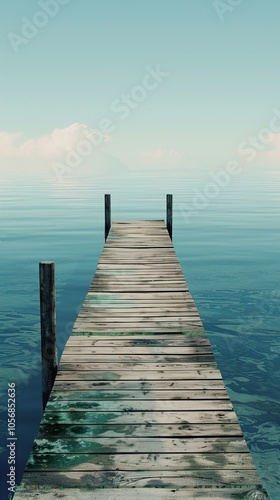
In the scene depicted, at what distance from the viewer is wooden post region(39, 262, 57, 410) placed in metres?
5.38

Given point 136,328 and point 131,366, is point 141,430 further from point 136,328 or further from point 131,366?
point 136,328

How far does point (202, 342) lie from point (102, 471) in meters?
2.79

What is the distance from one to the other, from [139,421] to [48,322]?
6.35 ft

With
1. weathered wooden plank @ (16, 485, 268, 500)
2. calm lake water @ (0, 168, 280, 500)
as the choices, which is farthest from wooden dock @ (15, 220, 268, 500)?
calm lake water @ (0, 168, 280, 500)

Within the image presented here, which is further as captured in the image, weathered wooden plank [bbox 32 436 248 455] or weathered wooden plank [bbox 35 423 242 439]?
weathered wooden plank [bbox 35 423 242 439]

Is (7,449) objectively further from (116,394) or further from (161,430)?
(161,430)

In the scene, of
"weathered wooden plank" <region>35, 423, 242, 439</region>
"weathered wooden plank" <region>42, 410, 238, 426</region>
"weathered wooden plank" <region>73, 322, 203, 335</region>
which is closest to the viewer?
"weathered wooden plank" <region>35, 423, 242, 439</region>

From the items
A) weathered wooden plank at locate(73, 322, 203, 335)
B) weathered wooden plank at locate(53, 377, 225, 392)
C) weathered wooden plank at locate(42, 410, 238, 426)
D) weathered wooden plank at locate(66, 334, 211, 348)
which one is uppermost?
weathered wooden plank at locate(42, 410, 238, 426)

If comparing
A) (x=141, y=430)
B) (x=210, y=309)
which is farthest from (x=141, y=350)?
(x=210, y=309)

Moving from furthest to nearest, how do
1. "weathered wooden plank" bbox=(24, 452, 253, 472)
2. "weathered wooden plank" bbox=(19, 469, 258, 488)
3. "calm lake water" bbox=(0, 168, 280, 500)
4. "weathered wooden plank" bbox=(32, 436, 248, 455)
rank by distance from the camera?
"calm lake water" bbox=(0, 168, 280, 500) < "weathered wooden plank" bbox=(32, 436, 248, 455) < "weathered wooden plank" bbox=(24, 452, 253, 472) < "weathered wooden plank" bbox=(19, 469, 258, 488)

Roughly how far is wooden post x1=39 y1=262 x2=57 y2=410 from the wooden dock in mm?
197

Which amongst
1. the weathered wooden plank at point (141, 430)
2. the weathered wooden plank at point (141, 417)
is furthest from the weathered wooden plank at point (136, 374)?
the weathered wooden plank at point (141, 430)

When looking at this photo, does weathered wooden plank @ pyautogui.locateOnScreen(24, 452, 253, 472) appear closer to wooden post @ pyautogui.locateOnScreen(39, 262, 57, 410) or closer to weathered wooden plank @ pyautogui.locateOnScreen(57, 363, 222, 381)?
weathered wooden plank @ pyautogui.locateOnScreen(57, 363, 222, 381)

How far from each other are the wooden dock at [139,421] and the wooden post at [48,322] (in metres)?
0.20
